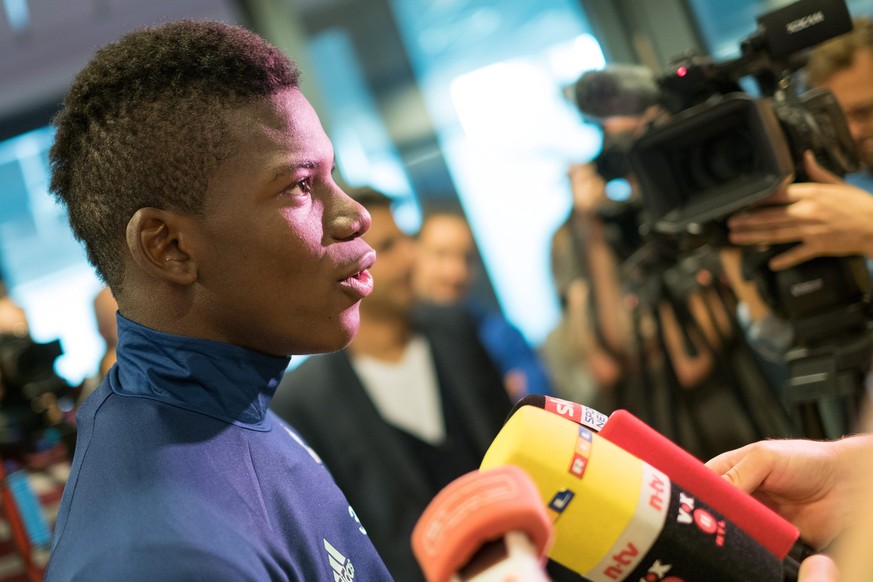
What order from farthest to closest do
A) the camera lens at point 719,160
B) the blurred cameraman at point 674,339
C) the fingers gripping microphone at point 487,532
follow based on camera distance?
1. the blurred cameraman at point 674,339
2. the camera lens at point 719,160
3. the fingers gripping microphone at point 487,532

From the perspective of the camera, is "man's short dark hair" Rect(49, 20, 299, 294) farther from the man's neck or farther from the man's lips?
the man's neck

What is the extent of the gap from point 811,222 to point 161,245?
106 cm

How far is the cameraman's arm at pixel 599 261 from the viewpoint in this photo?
9.82 feet

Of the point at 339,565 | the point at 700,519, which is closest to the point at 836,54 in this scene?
the point at 700,519

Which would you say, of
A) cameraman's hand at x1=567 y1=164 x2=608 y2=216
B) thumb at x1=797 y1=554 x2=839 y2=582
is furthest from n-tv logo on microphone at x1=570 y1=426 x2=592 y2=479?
cameraman's hand at x1=567 y1=164 x2=608 y2=216

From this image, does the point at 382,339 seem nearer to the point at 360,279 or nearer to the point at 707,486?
the point at 360,279

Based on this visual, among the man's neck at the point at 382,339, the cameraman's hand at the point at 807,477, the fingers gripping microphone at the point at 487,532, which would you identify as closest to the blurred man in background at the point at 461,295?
the man's neck at the point at 382,339

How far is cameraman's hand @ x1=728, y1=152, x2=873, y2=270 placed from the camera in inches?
59.6

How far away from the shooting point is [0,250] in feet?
15.7

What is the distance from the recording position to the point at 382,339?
270 cm

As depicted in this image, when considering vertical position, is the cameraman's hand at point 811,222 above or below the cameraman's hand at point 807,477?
above

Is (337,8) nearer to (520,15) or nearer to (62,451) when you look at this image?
(520,15)

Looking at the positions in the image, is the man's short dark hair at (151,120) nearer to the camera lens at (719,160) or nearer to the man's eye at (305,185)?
the man's eye at (305,185)

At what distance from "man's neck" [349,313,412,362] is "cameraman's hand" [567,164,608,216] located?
790mm
